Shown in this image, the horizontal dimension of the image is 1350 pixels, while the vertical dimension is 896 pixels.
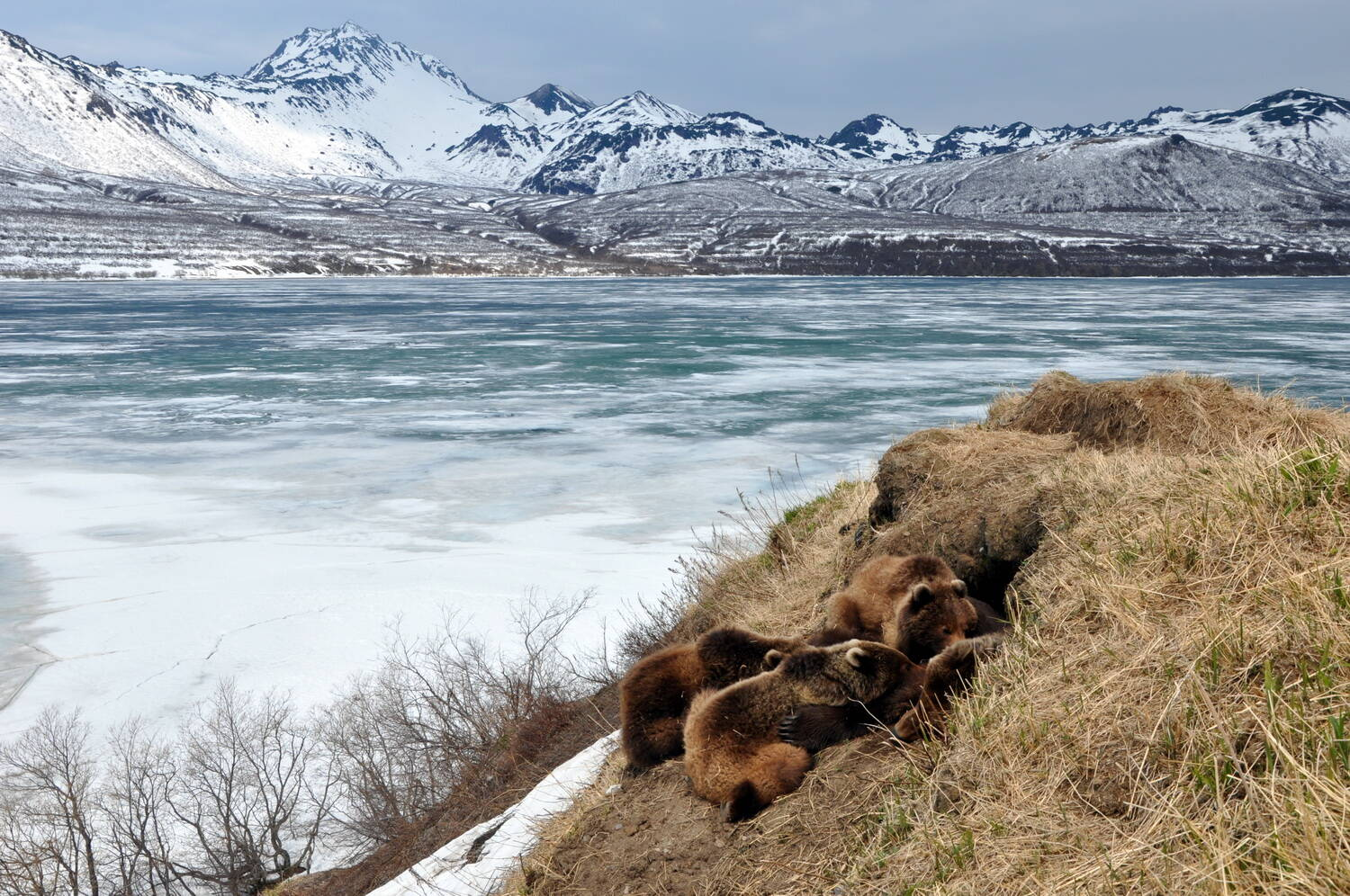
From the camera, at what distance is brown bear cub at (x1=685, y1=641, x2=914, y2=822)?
3705mm

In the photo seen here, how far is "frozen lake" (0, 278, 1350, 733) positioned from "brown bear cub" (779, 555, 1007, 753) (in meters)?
5.07

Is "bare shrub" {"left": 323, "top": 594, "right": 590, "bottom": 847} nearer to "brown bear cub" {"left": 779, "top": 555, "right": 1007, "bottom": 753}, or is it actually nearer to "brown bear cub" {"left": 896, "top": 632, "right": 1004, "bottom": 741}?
"brown bear cub" {"left": 779, "top": 555, "right": 1007, "bottom": 753}

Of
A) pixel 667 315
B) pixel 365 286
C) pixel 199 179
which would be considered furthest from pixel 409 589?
pixel 199 179

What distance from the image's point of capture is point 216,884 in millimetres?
8102

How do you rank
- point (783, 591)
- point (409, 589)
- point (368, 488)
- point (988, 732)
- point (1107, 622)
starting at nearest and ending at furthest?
point (988, 732), point (1107, 622), point (783, 591), point (409, 589), point (368, 488)

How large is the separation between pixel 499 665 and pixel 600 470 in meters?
6.41

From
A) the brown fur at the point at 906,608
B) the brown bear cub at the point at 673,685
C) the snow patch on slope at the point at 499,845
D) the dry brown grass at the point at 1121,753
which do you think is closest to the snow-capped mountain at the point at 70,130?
the snow patch on slope at the point at 499,845

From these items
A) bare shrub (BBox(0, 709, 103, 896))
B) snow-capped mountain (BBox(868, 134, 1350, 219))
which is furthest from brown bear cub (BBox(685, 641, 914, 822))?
snow-capped mountain (BBox(868, 134, 1350, 219))

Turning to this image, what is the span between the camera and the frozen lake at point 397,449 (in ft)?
31.4

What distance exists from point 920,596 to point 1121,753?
1.26 m

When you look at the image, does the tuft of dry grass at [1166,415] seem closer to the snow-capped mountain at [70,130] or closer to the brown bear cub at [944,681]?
the brown bear cub at [944,681]

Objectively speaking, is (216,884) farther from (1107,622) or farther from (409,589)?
(1107,622)

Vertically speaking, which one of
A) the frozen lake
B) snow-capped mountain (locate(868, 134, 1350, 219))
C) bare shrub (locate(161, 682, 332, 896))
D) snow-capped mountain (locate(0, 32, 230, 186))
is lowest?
bare shrub (locate(161, 682, 332, 896))

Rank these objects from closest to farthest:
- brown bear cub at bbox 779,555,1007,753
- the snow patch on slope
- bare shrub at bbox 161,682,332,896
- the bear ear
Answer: brown bear cub at bbox 779,555,1007,753, the bear ear, the snow patch on slope, bare shrub at bbox 161,682,332,896
